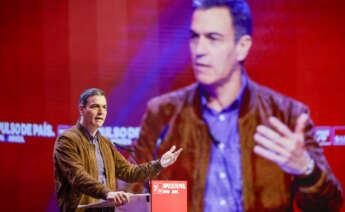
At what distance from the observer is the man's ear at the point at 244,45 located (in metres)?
4.23

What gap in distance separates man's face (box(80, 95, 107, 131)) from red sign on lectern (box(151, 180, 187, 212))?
37.8 inches

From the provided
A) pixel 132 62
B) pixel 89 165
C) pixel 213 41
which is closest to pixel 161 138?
pixel 132 62

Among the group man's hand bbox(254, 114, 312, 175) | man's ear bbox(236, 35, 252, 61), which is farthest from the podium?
man's ear bbox(236, 35, 252, 61)

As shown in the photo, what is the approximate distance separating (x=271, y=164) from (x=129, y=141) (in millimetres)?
1437

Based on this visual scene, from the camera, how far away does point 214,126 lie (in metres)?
4.24

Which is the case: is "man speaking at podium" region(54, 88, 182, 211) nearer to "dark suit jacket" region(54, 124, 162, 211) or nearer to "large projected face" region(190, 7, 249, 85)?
"dark suit jacket" region(54, 124, 162, 211)

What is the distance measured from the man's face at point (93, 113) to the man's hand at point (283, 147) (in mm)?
1698

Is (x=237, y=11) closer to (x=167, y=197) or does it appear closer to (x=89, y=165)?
(x=167, y=197)

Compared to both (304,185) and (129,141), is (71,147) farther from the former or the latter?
(304,185)

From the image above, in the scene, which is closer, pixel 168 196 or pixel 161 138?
pixel 168 196

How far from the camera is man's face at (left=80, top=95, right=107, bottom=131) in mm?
3156

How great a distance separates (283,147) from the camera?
13.5 feet

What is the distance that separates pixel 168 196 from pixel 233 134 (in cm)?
93

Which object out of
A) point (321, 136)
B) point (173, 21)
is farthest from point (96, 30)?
point (321, 136)
